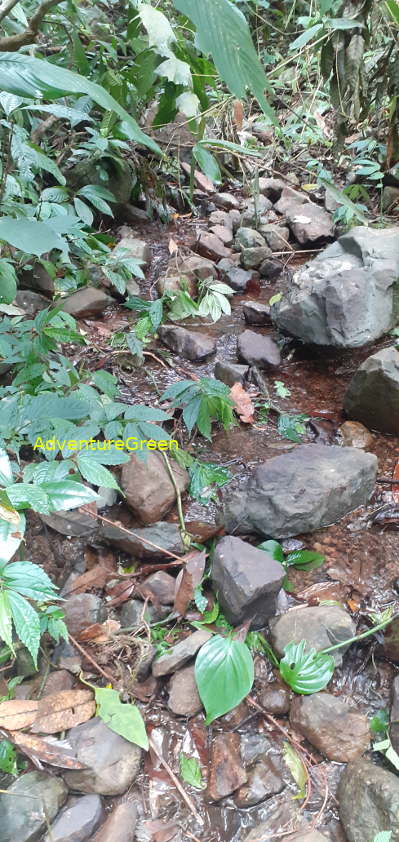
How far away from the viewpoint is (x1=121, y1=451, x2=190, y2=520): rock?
72.1 inches

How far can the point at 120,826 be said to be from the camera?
120 cm

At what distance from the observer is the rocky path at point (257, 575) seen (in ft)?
4.09

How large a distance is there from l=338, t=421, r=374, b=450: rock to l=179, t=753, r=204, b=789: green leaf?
1.33 m

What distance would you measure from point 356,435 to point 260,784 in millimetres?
1360

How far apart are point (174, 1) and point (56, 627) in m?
1.25

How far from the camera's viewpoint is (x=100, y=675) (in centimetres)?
146

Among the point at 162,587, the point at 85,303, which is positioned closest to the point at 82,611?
the point at 162,587

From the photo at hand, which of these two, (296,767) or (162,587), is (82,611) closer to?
(162,587)

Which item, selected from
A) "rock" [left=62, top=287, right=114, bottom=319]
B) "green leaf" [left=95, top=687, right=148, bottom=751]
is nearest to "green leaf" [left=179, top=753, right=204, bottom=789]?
"green leaf" [left=95, top=687, right=148, bottom=751]

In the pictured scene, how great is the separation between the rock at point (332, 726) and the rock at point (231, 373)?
1.42 metres

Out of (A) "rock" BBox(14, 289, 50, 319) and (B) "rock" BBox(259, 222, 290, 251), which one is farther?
(B) "rock" BBox(259, 222, 290, 251)

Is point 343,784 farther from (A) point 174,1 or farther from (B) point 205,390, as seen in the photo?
(A) point 174,1

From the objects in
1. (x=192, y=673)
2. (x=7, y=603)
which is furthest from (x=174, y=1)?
(x=192, y=673)

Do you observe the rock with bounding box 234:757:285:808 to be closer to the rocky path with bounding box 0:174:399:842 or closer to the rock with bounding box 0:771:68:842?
the rocky path with bounding box 0:174:399:842
